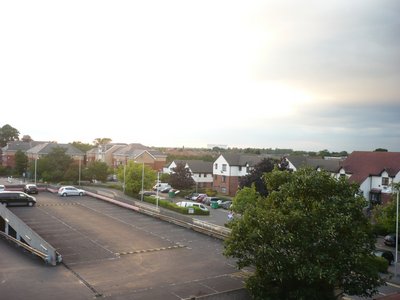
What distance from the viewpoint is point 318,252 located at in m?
15.8

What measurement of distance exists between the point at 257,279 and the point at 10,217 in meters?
23.1

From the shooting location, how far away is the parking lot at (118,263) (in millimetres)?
19047

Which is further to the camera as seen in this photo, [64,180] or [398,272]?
[64,180]

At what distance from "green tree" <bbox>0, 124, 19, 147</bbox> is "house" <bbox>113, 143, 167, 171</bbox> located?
47986 mm

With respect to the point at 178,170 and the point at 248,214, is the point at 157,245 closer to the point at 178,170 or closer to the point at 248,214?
the point at 248,214

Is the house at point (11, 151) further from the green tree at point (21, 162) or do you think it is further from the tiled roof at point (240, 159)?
the tiled roof at point (240, 159)

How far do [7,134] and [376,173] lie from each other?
363 feet

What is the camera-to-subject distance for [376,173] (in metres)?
48.5

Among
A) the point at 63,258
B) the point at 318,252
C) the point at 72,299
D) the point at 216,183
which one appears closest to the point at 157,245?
the point at 63,258

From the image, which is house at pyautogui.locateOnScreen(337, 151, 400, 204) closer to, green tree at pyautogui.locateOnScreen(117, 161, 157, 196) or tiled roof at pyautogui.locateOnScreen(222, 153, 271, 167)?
tiled roof at pyautogui.locateOnScreen(222, 153, 271, 167)

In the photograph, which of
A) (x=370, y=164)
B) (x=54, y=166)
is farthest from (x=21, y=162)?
(x=370, y=164)

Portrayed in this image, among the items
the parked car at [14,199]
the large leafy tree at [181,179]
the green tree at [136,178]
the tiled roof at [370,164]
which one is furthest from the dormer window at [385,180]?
the parked car at [14,199]

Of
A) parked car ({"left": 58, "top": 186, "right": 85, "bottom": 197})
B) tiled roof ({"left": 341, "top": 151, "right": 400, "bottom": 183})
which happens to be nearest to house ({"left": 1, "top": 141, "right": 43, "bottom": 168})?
parked car ({"left": 58, "top": 186, "right": 85, "bottom": 197})

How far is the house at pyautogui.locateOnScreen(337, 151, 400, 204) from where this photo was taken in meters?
47.2
